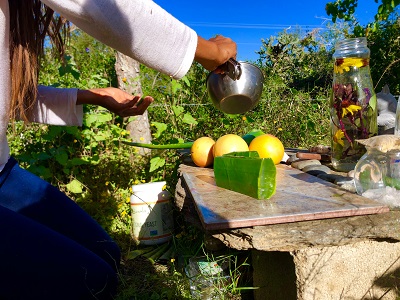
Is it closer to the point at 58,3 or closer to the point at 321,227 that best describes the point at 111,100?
the point at 58,3

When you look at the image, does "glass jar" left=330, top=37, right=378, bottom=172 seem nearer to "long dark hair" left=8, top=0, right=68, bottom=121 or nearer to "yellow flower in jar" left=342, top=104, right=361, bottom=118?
"yellow flower in jar" left=342, top=104, right=361, bottom=118

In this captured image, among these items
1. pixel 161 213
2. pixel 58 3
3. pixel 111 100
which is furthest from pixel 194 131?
pixel 58 3

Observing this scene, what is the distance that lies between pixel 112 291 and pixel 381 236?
1084mm

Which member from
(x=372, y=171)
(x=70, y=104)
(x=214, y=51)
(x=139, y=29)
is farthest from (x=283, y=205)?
(x=70, y=104)

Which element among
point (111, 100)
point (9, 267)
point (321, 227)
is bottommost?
point (9, 267)

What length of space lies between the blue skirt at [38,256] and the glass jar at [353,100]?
1.17m

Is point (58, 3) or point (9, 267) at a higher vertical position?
point (58, 3)

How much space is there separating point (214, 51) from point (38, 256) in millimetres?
909

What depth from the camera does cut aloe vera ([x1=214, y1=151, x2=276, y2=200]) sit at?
4.23 feet

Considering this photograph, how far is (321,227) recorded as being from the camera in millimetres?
1087

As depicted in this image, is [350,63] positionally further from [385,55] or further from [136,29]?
[385,55]

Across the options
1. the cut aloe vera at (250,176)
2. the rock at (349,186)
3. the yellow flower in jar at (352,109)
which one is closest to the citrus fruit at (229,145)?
the cut aloe vera at (250,176)

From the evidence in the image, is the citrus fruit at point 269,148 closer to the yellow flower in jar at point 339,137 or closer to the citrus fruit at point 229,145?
the citrus fruit at point 229,145

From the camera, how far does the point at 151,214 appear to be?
2.63 m
